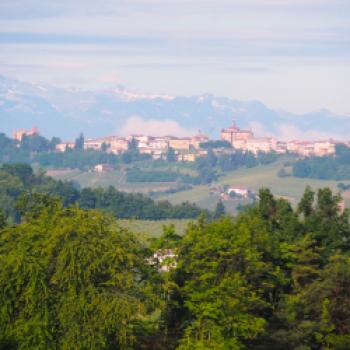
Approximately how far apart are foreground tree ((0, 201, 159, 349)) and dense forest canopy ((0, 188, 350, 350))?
0.03 meters

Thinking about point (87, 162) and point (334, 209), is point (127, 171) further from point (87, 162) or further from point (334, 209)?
point (334, 209)

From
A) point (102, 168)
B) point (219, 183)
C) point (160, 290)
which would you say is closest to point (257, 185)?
point (219, 183)

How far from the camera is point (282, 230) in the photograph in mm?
33500

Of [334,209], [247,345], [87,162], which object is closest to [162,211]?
[334,209]

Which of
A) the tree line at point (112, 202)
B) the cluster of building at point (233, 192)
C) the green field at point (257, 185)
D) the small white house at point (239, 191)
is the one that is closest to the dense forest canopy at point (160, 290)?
the tree line at point (112, 202)

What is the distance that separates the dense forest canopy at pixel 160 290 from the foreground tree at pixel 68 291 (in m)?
0.03

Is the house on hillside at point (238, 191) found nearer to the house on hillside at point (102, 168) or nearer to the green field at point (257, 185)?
the green field at point (257, 185)

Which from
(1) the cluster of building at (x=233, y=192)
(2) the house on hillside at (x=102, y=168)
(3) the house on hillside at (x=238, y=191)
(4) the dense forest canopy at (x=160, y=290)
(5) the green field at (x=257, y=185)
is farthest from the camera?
(2) the house on hillside at (x=102, y=168)

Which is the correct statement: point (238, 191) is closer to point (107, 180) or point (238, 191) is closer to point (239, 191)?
point (239, 191)

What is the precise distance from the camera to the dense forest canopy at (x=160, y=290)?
22734mm

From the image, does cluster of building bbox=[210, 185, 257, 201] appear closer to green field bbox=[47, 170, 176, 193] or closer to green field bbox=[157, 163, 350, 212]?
green field bbox=[157, 163, 350, 212]

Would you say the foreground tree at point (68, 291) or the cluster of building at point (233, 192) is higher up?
the foreground tree at point (68, 291)

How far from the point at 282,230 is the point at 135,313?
11408 millimetres

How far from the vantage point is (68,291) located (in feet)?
74.9
